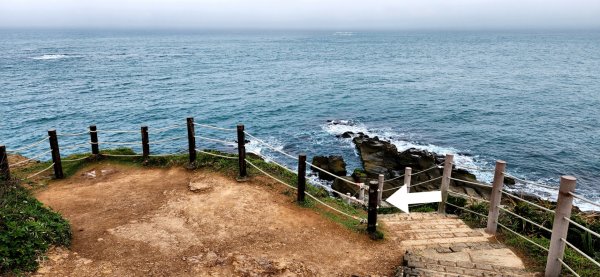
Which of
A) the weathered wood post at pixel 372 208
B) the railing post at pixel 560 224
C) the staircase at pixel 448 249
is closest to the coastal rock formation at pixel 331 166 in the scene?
the staircase at pixel 448 249

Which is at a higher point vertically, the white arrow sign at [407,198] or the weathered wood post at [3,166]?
the weathered wood post at [3,166]

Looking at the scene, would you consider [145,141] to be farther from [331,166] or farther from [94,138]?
[331,166]

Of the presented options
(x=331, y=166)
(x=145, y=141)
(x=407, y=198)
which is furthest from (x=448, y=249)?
(x=331, y=166)

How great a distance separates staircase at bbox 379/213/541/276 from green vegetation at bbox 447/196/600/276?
33 centimetres

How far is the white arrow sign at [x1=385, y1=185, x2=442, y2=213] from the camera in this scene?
9.22 m

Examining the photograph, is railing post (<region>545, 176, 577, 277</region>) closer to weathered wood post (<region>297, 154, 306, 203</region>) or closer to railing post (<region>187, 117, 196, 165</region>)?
weathered wood post (<region>297, 154, 306, 203</region>)

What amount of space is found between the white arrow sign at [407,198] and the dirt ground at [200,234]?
1169 millimetres

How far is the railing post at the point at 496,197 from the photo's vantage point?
7.96m

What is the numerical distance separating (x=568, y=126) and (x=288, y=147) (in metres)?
24.6

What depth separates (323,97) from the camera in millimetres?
46438

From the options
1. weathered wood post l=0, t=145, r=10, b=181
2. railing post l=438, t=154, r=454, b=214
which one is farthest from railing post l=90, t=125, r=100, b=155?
railing post l=438, t=154, r=454, b=214

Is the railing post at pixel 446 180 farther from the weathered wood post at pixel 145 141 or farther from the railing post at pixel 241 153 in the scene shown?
the weathered wood post at pixel 145 141

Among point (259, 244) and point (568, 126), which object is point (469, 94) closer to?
point (568, 126)

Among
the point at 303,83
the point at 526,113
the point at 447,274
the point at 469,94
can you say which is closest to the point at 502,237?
the point at 447,274
